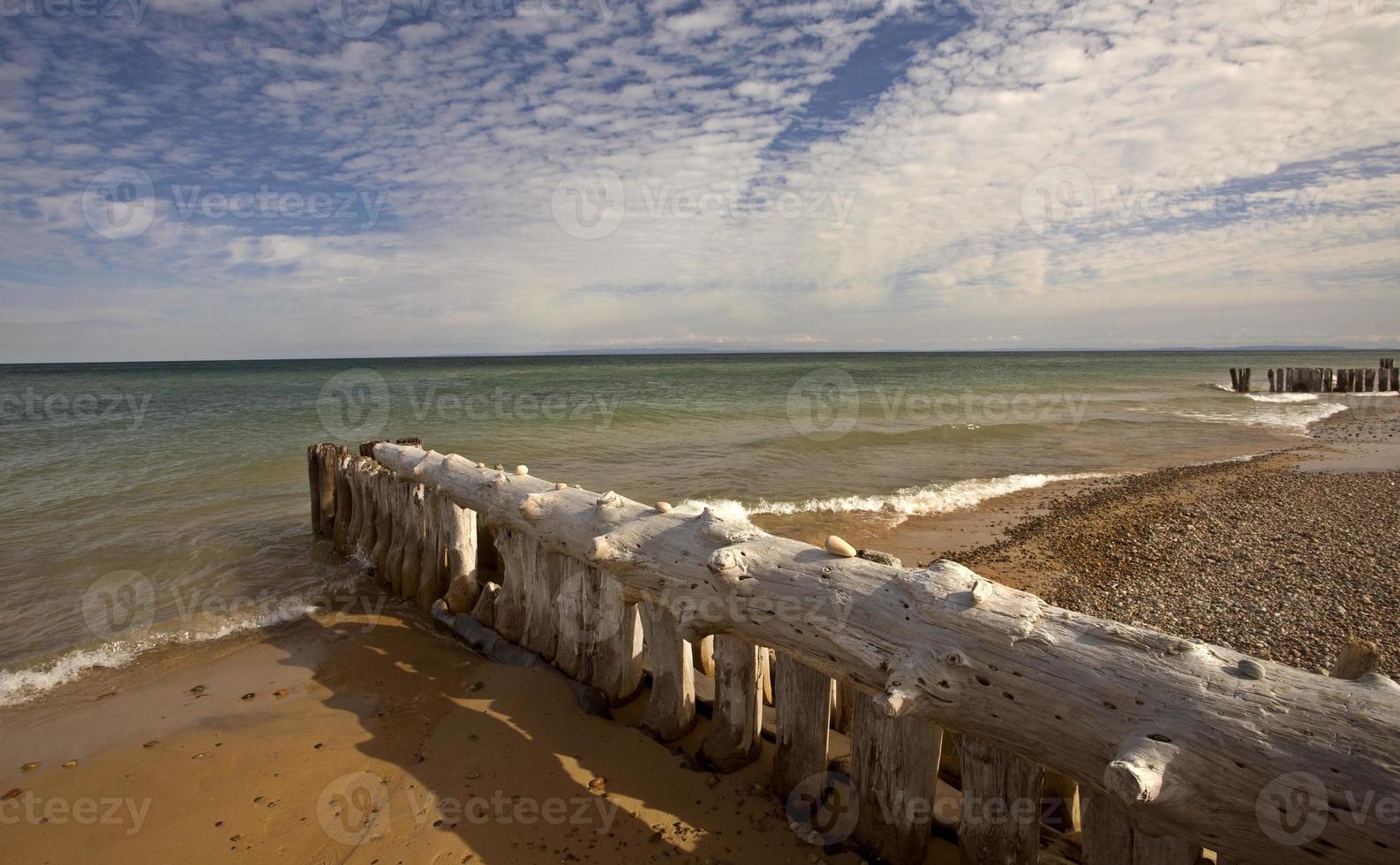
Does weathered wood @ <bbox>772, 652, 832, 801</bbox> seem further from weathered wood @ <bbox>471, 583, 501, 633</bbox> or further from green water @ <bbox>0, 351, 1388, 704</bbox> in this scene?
green water @ <bbox>0, 351, 1388, 704</bbox>

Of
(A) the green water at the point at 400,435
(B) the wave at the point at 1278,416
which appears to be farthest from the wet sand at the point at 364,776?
(B) the wave at the point at 1278,416

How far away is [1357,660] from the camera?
251 centimetres

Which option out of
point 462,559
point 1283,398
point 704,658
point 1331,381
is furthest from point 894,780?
point 1331,381

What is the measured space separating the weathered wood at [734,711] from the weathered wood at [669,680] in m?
0.32

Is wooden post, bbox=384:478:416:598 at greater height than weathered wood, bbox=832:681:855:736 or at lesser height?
greater

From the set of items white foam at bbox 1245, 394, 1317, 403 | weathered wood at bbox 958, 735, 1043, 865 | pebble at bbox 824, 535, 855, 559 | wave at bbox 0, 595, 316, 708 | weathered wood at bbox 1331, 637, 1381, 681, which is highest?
pebble at bbox 824, 535, 855, 559

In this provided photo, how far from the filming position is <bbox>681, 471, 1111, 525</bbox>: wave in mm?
11070

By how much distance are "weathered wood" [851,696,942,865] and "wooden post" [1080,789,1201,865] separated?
68cm

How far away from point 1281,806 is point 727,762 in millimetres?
2785

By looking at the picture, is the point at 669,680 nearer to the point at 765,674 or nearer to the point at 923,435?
the point at 765,674

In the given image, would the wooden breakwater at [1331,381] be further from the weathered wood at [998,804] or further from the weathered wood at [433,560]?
the weathered wood at [433,560]

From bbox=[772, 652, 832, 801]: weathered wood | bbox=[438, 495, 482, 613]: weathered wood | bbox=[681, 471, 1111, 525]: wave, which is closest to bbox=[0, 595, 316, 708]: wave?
bbox=[438, 495, 482, 613]: weathered wood

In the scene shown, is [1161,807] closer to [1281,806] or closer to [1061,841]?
[1281,806]

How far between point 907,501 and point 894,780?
339 inches
